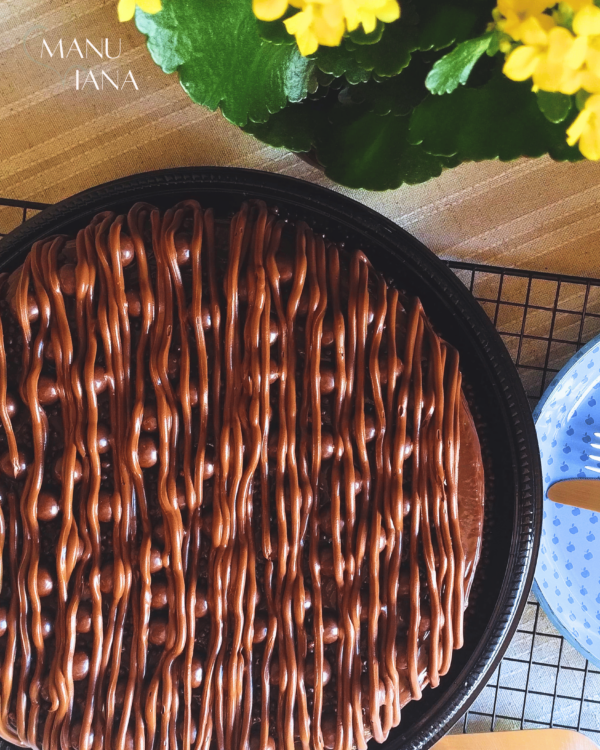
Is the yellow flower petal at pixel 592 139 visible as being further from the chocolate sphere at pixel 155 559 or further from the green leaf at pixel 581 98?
the chocolate sphere at pixel 155 559

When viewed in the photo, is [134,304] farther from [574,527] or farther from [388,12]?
[574,527]

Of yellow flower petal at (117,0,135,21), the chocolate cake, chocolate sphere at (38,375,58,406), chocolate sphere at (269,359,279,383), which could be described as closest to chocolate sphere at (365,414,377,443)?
the chocolate cake

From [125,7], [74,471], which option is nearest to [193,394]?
[74,471]

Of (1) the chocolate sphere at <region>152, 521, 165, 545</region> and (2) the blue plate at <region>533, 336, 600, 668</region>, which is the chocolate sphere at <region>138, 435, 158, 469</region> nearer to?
(1) the chocolate sphere at <region>152, 521, 165, 545</region>

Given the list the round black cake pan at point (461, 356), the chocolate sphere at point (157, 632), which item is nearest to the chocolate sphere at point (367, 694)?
the round black cake pan at point (461, 356)

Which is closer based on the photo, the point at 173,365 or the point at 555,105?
the point at 555,105

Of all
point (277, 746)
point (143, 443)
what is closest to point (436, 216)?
point (143, 443)
